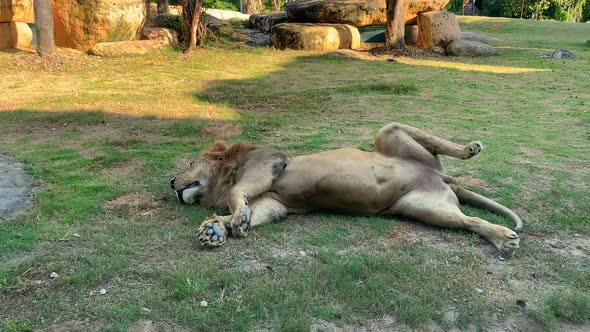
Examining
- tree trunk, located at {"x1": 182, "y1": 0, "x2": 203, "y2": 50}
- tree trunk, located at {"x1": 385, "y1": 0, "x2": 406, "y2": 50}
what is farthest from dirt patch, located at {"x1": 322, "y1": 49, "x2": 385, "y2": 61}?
tree trunk, located at {"x1": 182, "y1": 0, "x2": 203, "y2": 50}

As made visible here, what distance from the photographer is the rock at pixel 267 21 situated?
72.3 feet

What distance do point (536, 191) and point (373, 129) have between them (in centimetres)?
325

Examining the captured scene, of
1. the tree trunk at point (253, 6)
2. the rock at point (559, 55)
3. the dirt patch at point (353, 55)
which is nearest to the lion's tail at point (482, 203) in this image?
the dirt patch at point (353, 55)

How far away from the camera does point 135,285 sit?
3.41 metres

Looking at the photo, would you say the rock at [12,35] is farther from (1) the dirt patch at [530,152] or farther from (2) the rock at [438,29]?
(1) the dirt patch at [530,152]

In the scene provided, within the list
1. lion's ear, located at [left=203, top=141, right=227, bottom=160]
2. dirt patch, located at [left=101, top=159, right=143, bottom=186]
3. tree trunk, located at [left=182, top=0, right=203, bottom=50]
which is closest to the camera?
lion's ear, located at [left=203, top=141, right=227, bottom=160]

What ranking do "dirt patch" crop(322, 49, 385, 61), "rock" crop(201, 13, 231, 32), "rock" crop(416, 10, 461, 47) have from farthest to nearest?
1. "rock" crop(416, 10, 461, 47)
2. "rock" crop(201, 13, 231, 32)
3. "dirt patch" crop(322, 49, 385, 61)

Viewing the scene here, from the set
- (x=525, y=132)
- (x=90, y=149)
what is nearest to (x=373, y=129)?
(x=525, y=132)

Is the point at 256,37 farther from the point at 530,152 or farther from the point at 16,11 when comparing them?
the point at 530,152

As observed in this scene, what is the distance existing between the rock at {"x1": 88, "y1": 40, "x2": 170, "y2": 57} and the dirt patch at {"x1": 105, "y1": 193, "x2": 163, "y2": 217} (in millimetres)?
11422

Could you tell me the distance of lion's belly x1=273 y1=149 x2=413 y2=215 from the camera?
4582 millimetres

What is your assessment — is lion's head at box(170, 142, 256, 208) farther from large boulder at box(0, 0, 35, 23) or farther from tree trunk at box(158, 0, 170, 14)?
tree trunk at box(158, 0, 170, 14)

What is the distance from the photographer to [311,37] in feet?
60.4

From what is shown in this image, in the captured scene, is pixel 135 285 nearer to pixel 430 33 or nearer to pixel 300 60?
pixel 300 60
